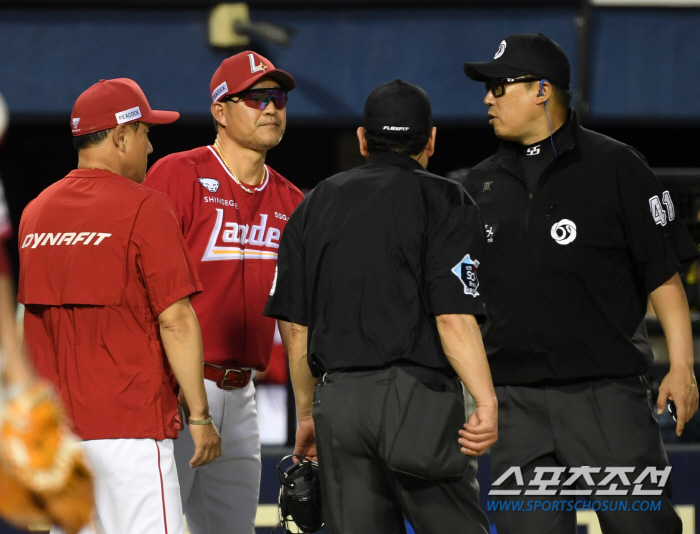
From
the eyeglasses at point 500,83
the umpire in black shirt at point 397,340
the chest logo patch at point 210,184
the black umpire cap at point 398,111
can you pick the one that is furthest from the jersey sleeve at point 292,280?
the eyeglasses at point 500,83

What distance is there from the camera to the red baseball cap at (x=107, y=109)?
3.67 m

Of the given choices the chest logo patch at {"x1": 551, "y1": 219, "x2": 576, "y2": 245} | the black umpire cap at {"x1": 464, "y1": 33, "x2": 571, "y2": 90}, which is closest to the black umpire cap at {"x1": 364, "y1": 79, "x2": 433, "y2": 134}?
the black umpire cap at {"x1": 464, "y1": 33, "x2": 571, "y2": 90}

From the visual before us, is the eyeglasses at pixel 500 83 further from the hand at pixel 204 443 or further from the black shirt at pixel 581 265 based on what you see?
the hand at pixel 204 443

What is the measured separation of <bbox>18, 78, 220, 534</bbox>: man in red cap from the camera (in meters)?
3.45

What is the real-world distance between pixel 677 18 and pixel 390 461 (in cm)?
691

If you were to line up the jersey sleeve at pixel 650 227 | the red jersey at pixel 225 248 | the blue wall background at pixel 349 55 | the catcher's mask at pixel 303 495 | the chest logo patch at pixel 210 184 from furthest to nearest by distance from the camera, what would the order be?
the blue wall background at pixel 349 55 < the chest logo patch at pixel 210 184 < the red jersey at pixel 225 248 < the catcher's mask at pixel 303 495 < the jersey sleeve at pixel 650 227

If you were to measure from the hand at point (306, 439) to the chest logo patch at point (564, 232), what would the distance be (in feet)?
3.80

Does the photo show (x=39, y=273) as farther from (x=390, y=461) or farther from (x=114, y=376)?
(x=390, y=461)

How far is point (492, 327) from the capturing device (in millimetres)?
3920

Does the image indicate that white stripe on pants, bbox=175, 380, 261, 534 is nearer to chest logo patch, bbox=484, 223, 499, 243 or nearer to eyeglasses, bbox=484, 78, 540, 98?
chest logo patch, bbox=484, 223, 499, 243

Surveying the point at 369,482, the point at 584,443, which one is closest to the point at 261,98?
the point at 369,482

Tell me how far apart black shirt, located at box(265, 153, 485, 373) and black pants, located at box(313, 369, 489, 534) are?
0.32ft

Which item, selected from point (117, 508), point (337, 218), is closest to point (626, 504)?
point (337, 218)

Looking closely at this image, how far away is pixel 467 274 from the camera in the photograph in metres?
3.41
